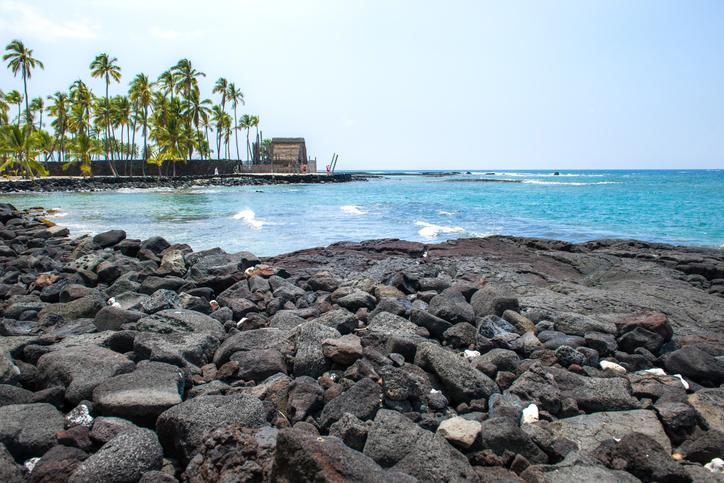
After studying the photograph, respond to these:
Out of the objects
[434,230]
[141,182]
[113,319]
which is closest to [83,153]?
[141,182]

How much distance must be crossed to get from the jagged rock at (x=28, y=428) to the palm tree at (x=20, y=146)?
46969mm

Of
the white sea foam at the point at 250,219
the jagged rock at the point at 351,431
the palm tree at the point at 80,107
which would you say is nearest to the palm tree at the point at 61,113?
the palm tree at the point at 80,107

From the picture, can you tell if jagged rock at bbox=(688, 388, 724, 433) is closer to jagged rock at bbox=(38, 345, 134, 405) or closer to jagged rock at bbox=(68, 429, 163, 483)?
jagged rock at bbox=(68, 429, 163, 483)

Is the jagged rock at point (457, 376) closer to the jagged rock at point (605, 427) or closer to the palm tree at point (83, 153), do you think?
the jagged rock at point (605, 427)

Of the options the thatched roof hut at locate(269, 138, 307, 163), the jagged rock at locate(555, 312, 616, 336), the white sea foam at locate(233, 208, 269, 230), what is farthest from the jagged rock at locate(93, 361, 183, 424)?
the thatched roof hut at locate(269, 138, 307, 163)

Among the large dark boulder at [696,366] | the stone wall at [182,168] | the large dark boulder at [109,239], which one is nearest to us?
the large dark boulder at [696,366]

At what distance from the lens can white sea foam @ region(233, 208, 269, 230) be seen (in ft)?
61.1

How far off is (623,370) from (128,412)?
4.27 meters

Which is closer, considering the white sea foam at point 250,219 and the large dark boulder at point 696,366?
the large dark boulder at point 696,366

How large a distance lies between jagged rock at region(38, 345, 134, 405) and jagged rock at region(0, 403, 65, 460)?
274mm

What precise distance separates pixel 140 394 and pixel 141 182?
174ft

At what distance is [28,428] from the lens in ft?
10.3

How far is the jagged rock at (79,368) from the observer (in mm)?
3703

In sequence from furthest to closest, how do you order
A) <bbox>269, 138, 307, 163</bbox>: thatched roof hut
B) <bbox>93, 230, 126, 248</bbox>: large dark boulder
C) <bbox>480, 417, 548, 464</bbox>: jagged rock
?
<bbox>269, 138, 307, 163</bbox>: thatched roof hut < <bbox>93, 230, 126, 248</bbox>: large dark boulder < <bbox>480, 417, 548, 464</bbox>: jagged rock
